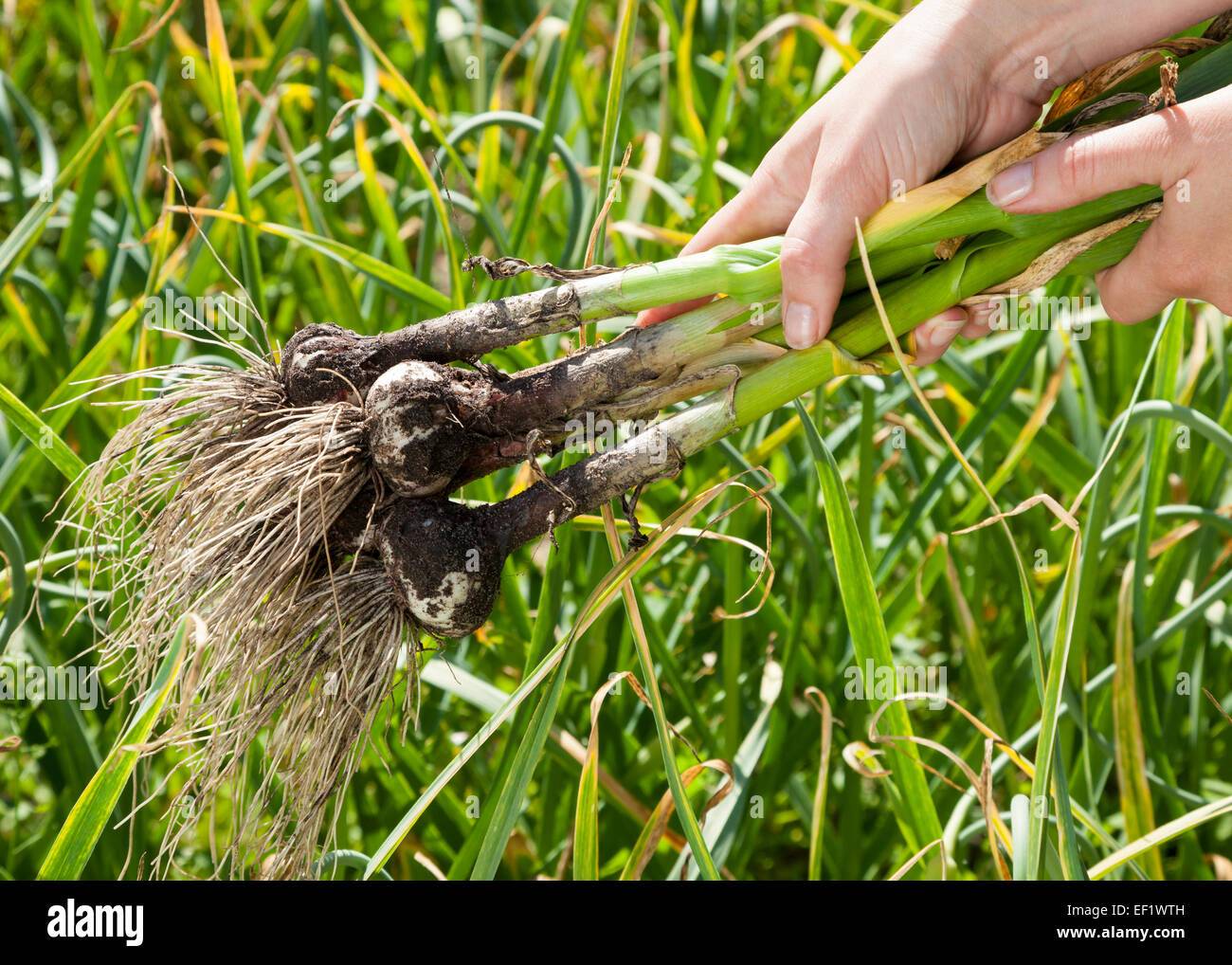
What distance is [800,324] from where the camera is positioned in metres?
0.68

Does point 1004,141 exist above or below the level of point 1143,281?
above

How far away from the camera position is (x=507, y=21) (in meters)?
1.95

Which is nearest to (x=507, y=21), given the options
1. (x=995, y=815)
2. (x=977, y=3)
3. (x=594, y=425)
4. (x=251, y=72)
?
(x=251, y=72)

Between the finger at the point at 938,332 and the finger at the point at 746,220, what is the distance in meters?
0.17

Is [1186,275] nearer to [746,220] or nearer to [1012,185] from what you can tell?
[1012,185]

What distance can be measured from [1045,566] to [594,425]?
2.36 ft

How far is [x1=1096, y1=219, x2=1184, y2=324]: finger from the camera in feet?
2.37

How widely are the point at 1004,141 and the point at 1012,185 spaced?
0.14m

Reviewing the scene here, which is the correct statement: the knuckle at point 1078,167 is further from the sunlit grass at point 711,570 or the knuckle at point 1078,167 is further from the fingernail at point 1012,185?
the sunlit grass at point 711,570

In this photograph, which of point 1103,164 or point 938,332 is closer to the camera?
point 1103,164

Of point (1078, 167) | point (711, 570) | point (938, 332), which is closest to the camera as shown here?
point (1078, 167)

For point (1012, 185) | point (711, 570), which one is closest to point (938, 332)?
point (1012, 185)

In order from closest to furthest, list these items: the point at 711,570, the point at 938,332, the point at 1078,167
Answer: the point at 1078,167, the point at 938,332, the point at 711,570

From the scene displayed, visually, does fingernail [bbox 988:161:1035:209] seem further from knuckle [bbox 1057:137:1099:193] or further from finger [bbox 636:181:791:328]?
finger [bbox 636:181:791:328]
